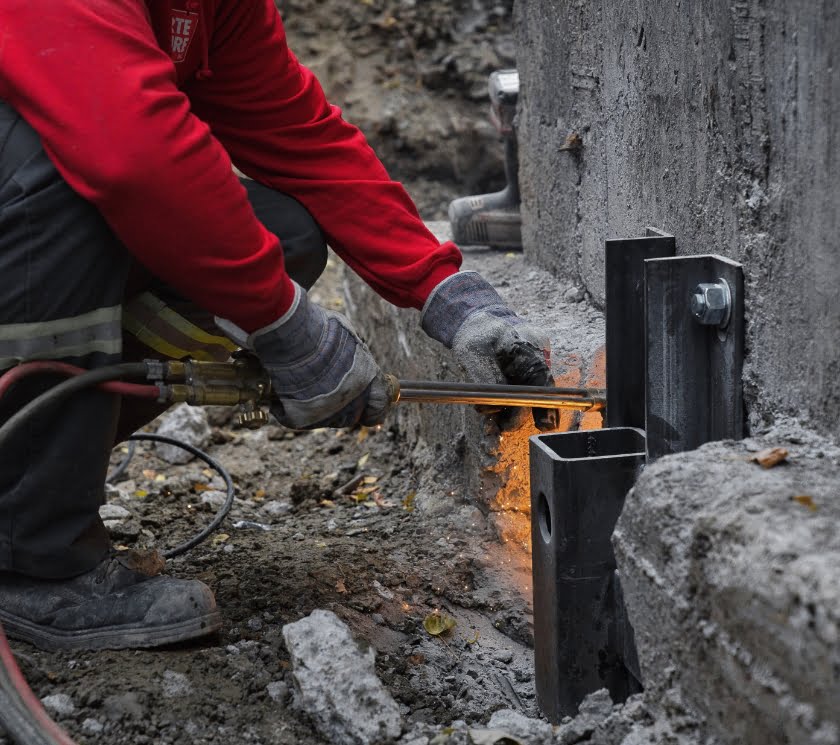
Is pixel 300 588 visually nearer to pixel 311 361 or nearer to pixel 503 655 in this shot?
pixel 503 655

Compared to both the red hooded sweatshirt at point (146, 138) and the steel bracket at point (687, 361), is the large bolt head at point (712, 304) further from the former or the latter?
the red hooded sweatshirt at point (146, 138)

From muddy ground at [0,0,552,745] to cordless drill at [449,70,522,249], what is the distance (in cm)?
77

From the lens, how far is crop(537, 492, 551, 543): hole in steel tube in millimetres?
1747

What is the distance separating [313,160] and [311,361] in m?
0.65

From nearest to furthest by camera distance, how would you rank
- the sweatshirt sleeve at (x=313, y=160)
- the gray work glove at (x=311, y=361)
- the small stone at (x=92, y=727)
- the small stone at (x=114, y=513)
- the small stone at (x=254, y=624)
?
the small stone at (x=92, y=727)
the gray work glove at (x=311, y=361)
the small stone at (x=254, y=624)
the sweatshirt sleeve at (x=313, y=160)
the small stone at (x=114, y=513)

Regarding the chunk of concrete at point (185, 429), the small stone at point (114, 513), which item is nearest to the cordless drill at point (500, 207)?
the chunk of concrete at point (185, 429)

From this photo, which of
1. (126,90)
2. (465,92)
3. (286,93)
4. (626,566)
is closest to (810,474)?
(626,566)

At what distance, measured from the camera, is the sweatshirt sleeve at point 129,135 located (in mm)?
1619

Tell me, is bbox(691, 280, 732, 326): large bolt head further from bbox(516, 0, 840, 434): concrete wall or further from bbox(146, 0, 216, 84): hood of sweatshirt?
bbox(146, 0, 216, 84): hood of sweatshirt

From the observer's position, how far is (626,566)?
1472mm

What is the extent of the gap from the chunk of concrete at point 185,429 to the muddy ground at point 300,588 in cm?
5

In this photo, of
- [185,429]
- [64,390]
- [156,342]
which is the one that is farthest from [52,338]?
[185,429]

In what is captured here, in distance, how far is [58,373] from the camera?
178 cm

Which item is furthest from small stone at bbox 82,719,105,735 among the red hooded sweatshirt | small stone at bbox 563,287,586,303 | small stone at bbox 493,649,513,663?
small stone at bbox 563,287,586,303
